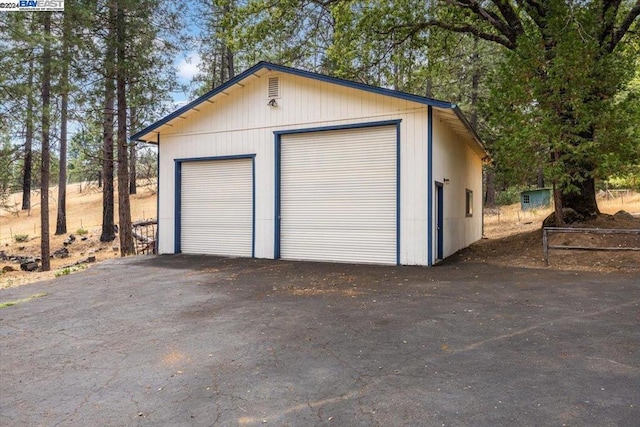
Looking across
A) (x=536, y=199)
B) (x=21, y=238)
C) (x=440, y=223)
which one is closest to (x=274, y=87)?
(x=440, y=223)

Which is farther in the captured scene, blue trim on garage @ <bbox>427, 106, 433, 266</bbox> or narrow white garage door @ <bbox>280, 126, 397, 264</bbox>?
narrow white garage door @ <bbox>280, 126, 397, 264</bbox>

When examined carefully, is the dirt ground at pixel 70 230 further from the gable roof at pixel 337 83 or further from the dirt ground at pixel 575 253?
the dirt ground at pixel 575 253

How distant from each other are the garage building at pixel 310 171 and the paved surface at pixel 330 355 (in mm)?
2873

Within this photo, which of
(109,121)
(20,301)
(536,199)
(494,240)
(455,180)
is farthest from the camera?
(536,199)

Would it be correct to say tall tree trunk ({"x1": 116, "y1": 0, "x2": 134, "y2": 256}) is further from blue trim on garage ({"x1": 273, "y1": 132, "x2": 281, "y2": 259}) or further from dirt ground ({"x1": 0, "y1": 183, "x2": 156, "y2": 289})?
blue trim on garage ({"x1": 273, "y1": 132, "x2": 281, "y2": 259})

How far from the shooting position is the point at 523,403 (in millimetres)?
2922

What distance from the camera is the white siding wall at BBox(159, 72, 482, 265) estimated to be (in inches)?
368

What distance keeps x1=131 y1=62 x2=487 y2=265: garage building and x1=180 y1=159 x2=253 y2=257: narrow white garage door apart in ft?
0.10

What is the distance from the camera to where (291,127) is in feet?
34.8

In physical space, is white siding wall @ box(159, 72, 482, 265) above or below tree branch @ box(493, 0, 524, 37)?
→ below

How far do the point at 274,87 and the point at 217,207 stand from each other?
3.56m

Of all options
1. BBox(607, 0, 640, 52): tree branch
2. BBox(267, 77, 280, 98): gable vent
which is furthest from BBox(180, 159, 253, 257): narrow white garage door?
BBox(607, 0, 640, 52): tree branch

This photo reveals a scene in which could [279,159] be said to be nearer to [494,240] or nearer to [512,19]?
[512,19]

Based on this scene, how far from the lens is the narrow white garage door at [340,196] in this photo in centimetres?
973
